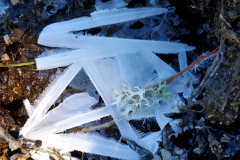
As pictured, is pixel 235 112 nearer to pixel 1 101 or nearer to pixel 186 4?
pixel 186 4

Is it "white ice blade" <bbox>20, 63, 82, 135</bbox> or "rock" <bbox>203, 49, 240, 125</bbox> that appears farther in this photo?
"white ice blade" <bbox>20, 63, 82, 135</bbox>

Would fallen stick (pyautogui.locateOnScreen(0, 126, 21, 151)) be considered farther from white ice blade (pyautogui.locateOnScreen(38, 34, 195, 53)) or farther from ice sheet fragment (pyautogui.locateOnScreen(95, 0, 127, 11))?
ice sheet fragment (pyautogui.locateOnScreen(95, 0, 127, 11))

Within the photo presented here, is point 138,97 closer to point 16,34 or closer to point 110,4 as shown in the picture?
point 110,4

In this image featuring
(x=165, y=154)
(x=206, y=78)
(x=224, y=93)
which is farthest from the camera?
(x=165, y=154)

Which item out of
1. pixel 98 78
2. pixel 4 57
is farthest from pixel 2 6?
pixel 98 78

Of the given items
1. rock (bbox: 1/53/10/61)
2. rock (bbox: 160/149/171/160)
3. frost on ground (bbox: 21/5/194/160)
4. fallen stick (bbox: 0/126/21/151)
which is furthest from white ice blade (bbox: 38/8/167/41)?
rock (bbox: 160/149/171/160)

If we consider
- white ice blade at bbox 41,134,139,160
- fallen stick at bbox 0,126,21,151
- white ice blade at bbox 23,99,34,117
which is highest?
white ice blade at bbox 23,99,34,117

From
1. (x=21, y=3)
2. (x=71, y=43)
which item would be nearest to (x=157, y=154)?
(x=71, y=43)
